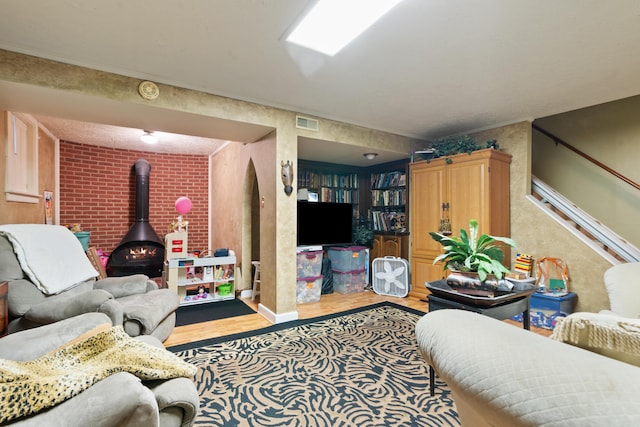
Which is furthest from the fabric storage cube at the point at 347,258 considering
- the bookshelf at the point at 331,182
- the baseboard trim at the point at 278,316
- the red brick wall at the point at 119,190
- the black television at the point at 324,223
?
the red brick wall at the point at 119,190

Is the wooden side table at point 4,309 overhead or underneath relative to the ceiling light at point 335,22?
underneath

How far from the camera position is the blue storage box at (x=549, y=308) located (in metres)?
2.95

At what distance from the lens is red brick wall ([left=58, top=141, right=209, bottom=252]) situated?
4836 mm

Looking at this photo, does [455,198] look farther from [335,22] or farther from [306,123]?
[335,22]

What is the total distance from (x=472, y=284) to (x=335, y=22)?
1712 mm

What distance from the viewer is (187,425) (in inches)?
42.0

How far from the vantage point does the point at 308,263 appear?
399cm

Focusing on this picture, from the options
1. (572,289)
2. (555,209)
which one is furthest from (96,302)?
(555,209)

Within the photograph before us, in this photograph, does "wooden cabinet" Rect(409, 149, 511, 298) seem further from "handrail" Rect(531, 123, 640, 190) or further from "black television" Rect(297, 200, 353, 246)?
"black television" Rect(297, 200, 353, 246)

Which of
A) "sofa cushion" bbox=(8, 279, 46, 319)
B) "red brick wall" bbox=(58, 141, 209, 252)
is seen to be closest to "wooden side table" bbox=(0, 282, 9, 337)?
"sofa cushion" bbox=(8, 279, 46, 319)

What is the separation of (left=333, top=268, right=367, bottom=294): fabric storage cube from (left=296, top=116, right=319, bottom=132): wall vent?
215 cm

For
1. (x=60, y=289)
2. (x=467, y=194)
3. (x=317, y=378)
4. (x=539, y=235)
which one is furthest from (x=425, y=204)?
(x=60, y=289)

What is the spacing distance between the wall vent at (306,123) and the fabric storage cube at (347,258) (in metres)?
1.90

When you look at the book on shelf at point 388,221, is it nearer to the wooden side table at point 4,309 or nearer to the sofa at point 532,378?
the sofa at point 532,378
